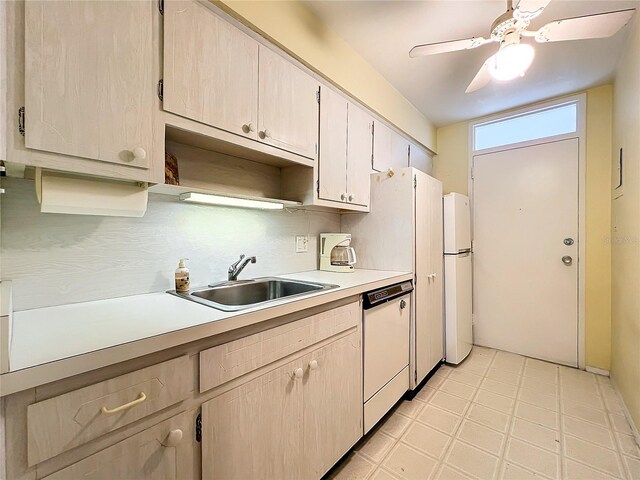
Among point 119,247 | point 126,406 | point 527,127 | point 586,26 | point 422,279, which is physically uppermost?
point 527,127

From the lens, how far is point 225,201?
4.73 feet

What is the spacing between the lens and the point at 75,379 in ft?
2.07

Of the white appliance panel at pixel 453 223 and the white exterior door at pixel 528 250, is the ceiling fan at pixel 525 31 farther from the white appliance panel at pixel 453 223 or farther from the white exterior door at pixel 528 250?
the white exterior door at pixel 528 250

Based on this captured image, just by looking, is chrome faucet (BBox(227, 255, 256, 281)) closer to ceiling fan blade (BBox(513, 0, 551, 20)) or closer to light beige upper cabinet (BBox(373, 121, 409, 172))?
light beige upper cabinet (BBox(373, 121, 409, 172))

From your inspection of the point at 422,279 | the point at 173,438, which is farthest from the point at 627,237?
the point at 173,438

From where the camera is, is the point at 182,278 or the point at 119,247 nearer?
the point at 119,247

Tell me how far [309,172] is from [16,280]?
1.38 meters

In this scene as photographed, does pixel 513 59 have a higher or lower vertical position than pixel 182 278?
higher

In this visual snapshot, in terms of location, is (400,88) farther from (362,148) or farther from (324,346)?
(324,346)

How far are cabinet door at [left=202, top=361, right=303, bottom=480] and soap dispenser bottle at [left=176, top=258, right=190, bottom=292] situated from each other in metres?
0.59

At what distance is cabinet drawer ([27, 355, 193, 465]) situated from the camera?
59 centimetres

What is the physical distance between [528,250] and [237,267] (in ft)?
9.40

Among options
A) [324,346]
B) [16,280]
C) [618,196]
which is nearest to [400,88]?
[618,196]

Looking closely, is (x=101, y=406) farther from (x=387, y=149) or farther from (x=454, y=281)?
(x=454, y=281)
